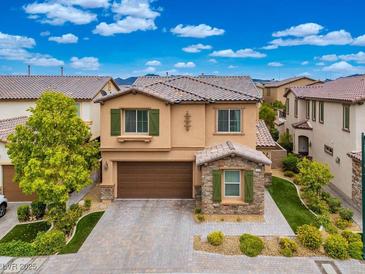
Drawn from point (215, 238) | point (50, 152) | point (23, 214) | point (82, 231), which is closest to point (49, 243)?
point (82, 231)

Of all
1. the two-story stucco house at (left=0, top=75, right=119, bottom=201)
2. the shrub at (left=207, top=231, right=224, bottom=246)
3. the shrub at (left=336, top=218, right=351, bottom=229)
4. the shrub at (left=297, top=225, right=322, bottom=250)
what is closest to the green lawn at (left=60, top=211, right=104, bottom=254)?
the two-story stucco house at (left=0, top=75, right=119, bottom=201)

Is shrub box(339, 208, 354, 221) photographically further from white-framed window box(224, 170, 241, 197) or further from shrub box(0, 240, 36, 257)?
shrub box(0, 240, 36, 257)

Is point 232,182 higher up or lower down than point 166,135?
lower down

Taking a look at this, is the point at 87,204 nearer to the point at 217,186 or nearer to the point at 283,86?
the point at 217,186

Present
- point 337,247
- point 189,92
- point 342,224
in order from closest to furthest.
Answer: point 337,247 < point 342,224 < point 189,92

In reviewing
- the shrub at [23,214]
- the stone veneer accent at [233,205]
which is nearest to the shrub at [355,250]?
the stone veneer accent at [233,205]

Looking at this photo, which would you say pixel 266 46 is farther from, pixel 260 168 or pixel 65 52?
pixel 260 168

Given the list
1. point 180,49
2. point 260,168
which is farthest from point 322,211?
point 180,49

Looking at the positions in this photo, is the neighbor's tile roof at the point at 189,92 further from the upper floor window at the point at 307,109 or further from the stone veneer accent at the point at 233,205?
the upper floor window at the point at 307,109
